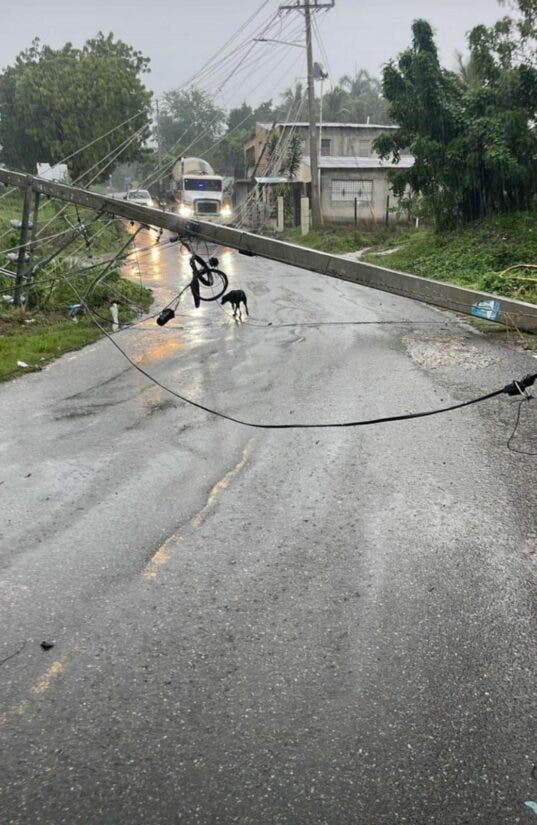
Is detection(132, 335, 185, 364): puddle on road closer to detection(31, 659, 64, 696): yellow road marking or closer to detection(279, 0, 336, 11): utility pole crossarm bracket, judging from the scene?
detection(31, 659, 64, 696): yellow road marking

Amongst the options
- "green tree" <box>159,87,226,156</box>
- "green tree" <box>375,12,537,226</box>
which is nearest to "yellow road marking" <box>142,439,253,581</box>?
"green tree" <box>375,12,537,226</box>

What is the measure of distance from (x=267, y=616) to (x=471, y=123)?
2606cm

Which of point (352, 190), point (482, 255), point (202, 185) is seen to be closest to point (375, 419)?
point (482, 255)

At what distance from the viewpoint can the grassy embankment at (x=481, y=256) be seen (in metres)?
18.4

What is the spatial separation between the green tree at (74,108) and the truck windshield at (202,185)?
5.18m

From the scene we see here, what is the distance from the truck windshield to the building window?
10.3m

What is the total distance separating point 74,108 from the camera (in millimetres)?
48969

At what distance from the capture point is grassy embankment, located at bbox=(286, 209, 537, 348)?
60.4 feet

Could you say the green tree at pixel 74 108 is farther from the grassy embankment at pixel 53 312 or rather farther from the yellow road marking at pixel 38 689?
the yellow road marking at pixel 38 689

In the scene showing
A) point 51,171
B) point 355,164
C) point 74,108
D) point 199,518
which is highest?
point 74,108

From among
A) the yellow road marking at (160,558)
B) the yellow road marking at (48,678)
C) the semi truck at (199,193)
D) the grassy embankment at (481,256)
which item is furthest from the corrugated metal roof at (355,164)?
the yellow road marking at (48,678)

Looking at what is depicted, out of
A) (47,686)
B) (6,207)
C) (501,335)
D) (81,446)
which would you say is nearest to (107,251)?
(6,207)

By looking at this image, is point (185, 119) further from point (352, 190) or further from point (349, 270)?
point (349, 270)

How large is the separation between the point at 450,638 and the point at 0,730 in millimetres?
3150
